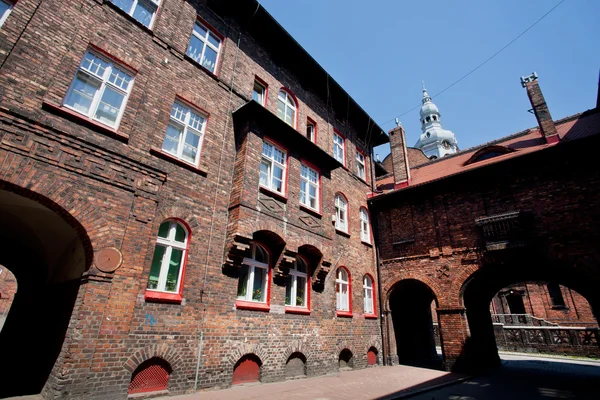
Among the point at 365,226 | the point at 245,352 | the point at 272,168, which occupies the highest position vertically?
the point at 272,168

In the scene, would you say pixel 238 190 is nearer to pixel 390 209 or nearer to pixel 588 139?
pixel 390 209

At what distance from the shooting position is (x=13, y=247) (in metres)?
9.73

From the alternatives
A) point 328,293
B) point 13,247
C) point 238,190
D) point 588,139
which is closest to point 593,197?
point 588,139


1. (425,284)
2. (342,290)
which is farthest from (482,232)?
(342,290)

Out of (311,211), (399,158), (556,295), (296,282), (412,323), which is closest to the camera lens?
(296,282)

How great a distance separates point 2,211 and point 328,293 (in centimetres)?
1005

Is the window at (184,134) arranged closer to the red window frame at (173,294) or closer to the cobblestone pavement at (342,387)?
the red window frame at (173,294)

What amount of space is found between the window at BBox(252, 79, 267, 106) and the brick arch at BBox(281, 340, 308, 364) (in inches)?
344

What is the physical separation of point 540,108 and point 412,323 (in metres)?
12.3

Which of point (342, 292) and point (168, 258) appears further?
point (342, 292)

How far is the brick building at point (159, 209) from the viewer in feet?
19.7

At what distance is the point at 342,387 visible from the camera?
8.51m

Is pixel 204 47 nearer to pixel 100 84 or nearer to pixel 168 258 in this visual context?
pixel 100 84

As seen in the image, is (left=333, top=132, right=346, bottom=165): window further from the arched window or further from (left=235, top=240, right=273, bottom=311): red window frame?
(left=235, top=240, right=273, bottom=311): red window frame
